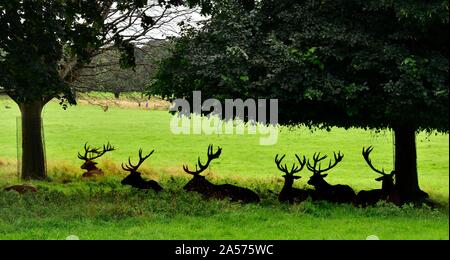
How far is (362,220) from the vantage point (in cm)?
1157

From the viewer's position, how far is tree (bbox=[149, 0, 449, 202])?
1191 centimetres

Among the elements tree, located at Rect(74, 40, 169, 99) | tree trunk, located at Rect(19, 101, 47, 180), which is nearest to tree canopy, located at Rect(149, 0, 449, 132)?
tree, located at Rect(74, 40, 169, 99)

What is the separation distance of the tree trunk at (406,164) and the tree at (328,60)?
1.05 m

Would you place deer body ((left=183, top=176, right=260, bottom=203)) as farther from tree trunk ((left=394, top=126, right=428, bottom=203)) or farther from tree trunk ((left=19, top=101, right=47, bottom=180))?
tree trunk ((left=19, top=101, right=47, bottom=180))

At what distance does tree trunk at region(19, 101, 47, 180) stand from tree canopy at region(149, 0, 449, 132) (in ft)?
26.3

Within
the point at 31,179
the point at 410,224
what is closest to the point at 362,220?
the point at 410,224

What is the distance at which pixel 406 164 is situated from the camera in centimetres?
1560

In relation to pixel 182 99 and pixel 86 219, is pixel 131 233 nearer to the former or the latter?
pixel 86 219

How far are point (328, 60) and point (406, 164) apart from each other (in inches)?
160

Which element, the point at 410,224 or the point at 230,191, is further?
the point at 230,191

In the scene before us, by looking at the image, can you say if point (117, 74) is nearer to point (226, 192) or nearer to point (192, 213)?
point (226, 192)

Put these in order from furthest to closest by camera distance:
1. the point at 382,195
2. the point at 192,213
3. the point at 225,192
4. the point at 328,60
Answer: the point at 225,192 → the point at 382,195 → the point at 328,60 → the point at 192,213

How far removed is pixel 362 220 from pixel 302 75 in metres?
3.19

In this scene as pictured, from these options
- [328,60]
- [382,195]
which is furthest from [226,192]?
[328,60]
